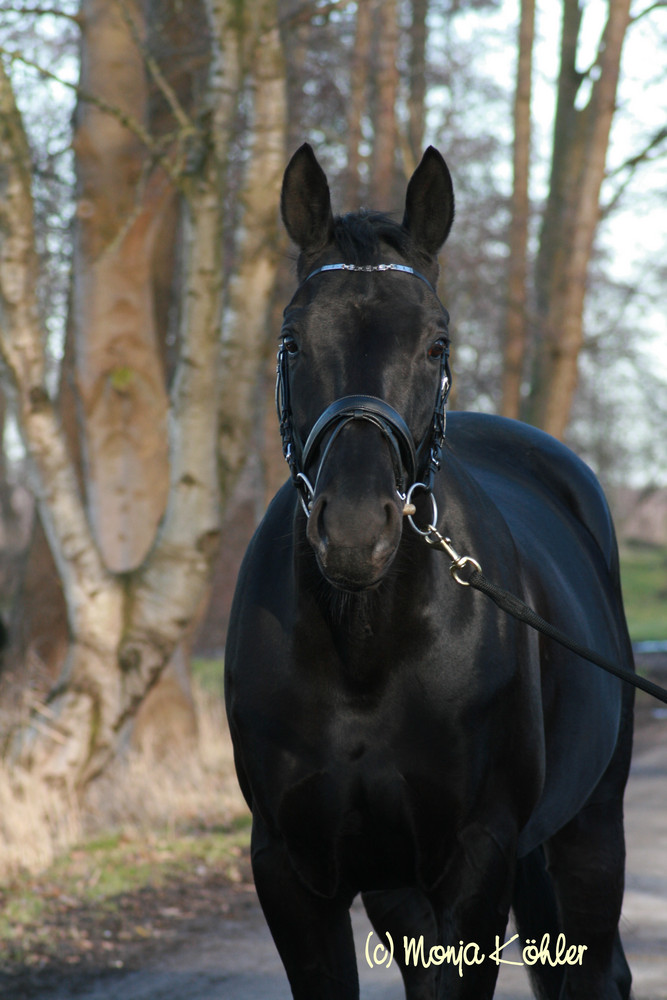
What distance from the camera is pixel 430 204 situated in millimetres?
2812

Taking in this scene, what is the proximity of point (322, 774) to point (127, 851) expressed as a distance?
4.42 meters

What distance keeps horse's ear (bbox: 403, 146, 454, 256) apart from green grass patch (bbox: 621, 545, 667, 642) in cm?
2260

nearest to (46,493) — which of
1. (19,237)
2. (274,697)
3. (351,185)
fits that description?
(19,237)

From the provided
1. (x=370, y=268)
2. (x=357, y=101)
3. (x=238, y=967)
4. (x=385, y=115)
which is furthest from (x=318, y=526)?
(x=357, y=101)

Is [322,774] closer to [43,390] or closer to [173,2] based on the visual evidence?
[43,390]

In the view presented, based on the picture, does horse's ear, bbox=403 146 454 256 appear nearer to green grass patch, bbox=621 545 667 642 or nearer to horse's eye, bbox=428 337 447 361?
horse's eye, bbox=428 337 447 361

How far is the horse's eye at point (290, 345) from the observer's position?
103 inches

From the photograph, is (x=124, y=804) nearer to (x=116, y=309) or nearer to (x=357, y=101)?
(x=116, y=309)

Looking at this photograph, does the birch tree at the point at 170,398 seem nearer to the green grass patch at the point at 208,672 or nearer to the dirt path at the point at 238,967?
the dirt path at the point at 238,967

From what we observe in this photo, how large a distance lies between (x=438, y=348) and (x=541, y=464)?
6.17 ft

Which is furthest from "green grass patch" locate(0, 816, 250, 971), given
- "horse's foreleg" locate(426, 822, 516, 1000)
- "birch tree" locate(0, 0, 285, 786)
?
"horse's foreleg" locate(426, 822, 516, 1000)

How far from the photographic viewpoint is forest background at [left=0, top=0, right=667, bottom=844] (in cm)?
738

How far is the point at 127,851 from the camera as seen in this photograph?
6684 mm

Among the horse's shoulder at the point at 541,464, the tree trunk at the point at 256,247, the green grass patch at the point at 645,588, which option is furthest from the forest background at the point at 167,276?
the green grass patch at the point at 645,588
